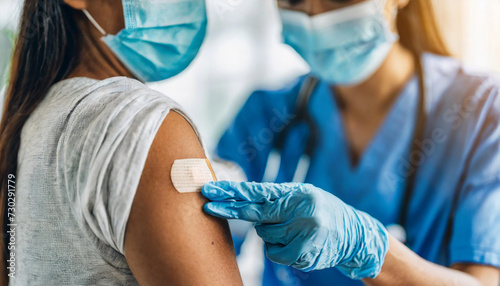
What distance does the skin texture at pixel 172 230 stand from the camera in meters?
0.76

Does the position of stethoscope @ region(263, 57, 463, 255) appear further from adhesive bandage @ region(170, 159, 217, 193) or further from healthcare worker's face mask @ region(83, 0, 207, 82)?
adhesive bandage @ region(170, 159, 217, 193)

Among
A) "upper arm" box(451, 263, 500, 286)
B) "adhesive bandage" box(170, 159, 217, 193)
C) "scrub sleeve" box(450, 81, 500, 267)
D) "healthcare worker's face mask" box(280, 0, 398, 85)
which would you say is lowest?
"upper arm" box(451, 263, 500, 286)

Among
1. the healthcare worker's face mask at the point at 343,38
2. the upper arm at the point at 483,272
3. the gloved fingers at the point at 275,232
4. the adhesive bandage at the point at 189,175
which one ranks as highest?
the healthcare worker's face mask at the point at 343,38

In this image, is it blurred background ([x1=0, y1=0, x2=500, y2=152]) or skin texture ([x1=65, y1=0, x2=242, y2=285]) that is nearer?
skin texture ([x1=65, y1=0, x2=242, y2=285])

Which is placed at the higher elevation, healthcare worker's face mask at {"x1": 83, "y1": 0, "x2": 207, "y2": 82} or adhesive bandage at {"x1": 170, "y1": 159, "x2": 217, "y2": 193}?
healthcare worker's face mask at {"x1": 83, "y1": 0, "x2": 207, "y2": 82}

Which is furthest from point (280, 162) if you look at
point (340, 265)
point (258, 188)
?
point (258, 188)

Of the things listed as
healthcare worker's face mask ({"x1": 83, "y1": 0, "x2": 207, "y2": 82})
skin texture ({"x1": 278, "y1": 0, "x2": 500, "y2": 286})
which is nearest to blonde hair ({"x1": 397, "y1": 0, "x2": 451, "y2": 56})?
skin texture ({"x1": 278, "y1": 0, "x2": 500, "y2": 286})

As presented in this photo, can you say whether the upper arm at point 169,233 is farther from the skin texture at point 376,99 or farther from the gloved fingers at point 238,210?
the skin texture at point 376,99

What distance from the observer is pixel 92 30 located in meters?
0.99

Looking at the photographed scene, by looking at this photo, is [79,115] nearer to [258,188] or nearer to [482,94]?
[258,188]

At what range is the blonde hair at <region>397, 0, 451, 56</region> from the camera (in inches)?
63.0

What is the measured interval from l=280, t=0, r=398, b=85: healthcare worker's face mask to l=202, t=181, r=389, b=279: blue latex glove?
2.15 feet

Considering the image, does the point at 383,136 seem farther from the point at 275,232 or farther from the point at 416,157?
the point at 275,232

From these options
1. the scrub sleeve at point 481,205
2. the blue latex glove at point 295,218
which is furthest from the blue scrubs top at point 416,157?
the blue latex glove at point 295,218
